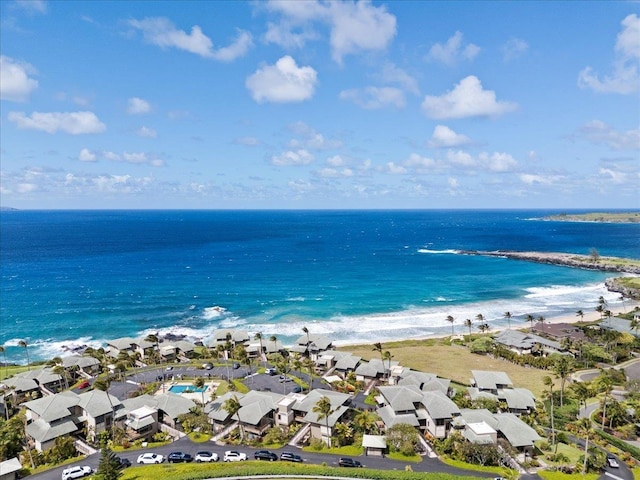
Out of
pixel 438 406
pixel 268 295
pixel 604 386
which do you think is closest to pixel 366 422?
pixel 438 406

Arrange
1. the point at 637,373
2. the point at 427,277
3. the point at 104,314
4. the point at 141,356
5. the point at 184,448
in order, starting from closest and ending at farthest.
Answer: the point at 184,448 → the point at 637,373 → the point at 141,356 → the point at 104,314 → the point at 427,277

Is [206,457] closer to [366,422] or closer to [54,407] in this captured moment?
[366,422]

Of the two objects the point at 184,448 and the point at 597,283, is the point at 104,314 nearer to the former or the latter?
the point at 184,448

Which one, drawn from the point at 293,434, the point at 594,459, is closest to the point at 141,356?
the point at 293,434

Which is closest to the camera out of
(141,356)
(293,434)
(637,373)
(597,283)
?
(293,434)

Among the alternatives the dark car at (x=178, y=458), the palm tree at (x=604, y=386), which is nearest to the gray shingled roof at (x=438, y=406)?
the palm tree at (x=604, y=386)

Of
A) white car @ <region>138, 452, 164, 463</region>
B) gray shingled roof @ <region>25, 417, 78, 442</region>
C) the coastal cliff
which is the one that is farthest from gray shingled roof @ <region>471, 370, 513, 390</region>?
the coastal cliff

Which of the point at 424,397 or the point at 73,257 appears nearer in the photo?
the point at 424,397
